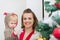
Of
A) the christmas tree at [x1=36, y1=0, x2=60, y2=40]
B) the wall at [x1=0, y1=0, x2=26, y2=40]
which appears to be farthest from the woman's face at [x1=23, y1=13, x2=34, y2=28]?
the wall at [x1=0, y1=0, x2=26, y2=40]

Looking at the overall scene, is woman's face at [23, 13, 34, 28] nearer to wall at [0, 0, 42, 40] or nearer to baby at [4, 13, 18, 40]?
baby at [4, 13, 18, 40]

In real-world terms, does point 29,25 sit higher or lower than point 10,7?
lower

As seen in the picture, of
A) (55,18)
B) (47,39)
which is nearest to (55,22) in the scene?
(55,18)

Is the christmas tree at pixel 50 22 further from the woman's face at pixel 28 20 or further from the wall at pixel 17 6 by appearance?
the wall at pixel 17 6

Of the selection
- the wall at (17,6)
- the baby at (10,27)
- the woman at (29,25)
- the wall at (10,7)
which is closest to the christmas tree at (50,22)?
the woman at (29,25)

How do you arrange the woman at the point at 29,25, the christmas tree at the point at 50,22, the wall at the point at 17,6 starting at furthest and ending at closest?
the wall at the point at 17,6 → the woman at the point at 29,25 → the christmas tree at the point at 50,22

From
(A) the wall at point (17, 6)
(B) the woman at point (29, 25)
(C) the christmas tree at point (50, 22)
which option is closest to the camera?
(C) the christmas tree at point (50, 22)

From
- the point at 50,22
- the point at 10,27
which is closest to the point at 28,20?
the point at 10,27

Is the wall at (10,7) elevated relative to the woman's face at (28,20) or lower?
elevated

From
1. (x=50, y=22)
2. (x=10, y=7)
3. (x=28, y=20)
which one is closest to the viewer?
(x=50, y=22)

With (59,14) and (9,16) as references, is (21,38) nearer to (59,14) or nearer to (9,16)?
(9,16)

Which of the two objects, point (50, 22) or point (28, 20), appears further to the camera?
point (28, 20)

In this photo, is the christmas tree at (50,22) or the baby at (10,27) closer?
the christmas tree at (50,22)

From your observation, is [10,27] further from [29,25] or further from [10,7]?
[10,7]
